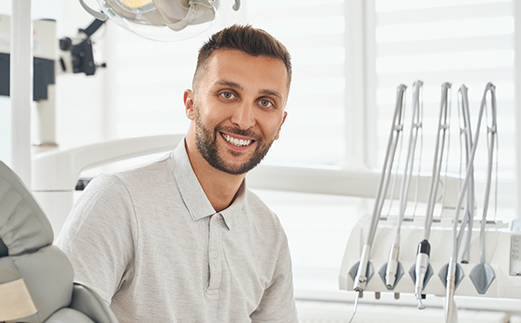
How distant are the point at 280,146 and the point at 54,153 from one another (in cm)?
150

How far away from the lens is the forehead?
1.17 metres

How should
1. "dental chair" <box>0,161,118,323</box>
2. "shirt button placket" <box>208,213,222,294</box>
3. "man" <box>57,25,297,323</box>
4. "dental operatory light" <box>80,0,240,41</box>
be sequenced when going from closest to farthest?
"dental chair" <box>0,161,118,323</box>, "dental operatory light" <box>80,0,240,41</box>, "man" <box>57,25,297,323</box>, "shirt button placket" <box>208,213,222,294</box>

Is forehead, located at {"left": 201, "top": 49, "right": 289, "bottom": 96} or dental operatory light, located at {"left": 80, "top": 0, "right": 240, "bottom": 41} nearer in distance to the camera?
dental operatory light, located at {"left": 80, "top": 0, "right": 240, "bottom": 41}

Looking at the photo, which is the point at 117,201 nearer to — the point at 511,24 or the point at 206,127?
the point at 206,127

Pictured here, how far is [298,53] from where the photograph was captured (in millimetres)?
2631

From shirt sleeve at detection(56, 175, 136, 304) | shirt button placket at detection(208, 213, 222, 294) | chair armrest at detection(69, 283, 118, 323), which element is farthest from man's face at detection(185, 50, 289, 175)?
chair armrest at detection(69, 283, 118, 323)

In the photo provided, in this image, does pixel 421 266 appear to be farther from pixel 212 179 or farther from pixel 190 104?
pixel 190 104

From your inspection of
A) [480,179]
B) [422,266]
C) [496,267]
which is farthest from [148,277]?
[480,179]

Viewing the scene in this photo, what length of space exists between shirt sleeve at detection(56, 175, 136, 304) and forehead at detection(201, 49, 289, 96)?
0.31 meters

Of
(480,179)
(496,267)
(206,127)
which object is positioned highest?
(206,127)

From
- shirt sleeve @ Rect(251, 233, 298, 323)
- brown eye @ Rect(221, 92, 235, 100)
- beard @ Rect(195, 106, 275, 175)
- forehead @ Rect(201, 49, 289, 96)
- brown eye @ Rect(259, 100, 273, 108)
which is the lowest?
shirt sleeve @ Rect(251, 233, 298, 323)

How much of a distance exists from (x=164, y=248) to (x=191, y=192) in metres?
0.13

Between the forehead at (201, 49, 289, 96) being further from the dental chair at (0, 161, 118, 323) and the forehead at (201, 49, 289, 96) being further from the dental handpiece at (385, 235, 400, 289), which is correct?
the dental chair at (0, 161, 118, 323)

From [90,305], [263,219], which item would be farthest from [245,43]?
[90,305]
